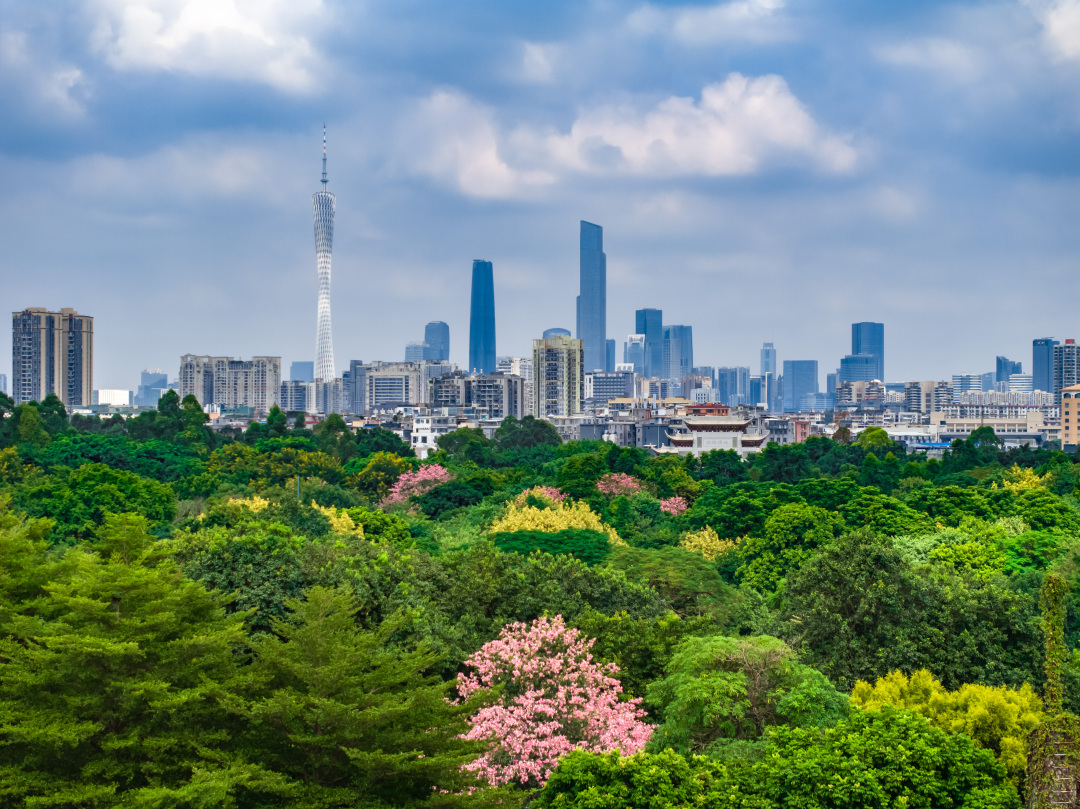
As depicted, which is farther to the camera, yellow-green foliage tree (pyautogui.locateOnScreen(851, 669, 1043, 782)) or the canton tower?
the canton tower

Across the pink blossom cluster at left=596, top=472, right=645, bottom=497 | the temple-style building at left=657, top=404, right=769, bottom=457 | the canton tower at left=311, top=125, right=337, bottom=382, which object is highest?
the canton tower at left=311, top=125, right=337, bottom=382

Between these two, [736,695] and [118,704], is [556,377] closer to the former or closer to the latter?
[736,695]

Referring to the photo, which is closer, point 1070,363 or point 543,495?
point 543,495

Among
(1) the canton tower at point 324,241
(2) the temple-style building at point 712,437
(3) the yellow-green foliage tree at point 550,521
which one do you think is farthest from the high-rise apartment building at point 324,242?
(3) the yellow-green foliage tree at point 550,521

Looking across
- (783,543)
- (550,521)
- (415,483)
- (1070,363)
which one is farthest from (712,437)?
(1070,363)

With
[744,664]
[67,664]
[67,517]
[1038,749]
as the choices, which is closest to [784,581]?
[744,664]

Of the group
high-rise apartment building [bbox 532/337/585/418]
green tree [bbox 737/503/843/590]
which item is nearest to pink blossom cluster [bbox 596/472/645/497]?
green tree [bbox 737/503/843/590]

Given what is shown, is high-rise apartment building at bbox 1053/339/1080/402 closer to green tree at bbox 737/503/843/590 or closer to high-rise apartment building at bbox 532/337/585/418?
high-rise apartment building at bbox 532/337/585/418
